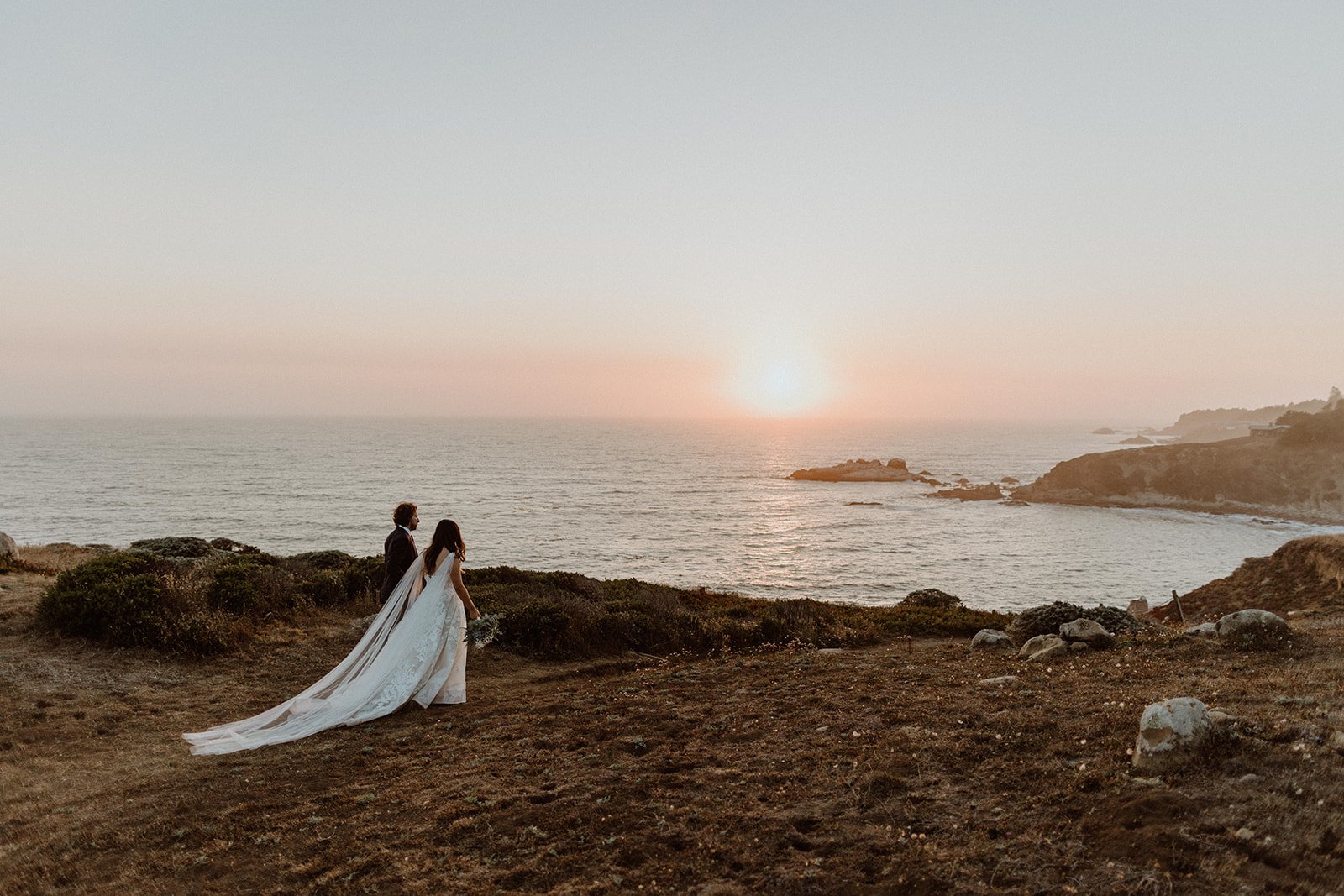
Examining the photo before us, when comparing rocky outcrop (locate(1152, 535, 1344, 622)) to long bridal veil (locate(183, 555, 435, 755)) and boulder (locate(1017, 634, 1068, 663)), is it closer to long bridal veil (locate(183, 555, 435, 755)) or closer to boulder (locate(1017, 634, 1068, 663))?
boulder (locate(1017, 634, 1068, 663))

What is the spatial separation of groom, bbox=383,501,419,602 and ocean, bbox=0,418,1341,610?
28.6 m

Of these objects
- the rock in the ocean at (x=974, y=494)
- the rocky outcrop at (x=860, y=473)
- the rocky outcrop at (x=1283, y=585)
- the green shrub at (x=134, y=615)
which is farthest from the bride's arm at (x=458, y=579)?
the rocky outcrop at (x=860, y=473)

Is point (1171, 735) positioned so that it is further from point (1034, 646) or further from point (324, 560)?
point (324, 560)

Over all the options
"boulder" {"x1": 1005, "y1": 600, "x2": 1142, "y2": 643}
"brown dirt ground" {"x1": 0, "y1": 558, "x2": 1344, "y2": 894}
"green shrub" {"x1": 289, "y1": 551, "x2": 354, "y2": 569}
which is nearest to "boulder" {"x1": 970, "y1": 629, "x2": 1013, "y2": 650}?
"boulder" {"x1": 1005, "y1": 600, "x2": 1142, "y2": 643}

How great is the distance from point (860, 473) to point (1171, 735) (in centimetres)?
10756

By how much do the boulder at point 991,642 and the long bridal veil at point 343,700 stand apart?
11262 millimetres

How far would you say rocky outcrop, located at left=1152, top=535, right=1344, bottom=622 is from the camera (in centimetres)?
2252

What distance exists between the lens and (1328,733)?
20.4 feet

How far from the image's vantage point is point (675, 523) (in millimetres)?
66500

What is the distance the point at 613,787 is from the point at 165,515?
69.5m

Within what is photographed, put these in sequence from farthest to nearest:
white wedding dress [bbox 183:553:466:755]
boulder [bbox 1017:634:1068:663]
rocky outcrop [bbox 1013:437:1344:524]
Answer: rocky outcrop [bbox 1013:437:1344:524] → boulder [bbox 1017:634:1068:663] → white wedding dress [bbox 183:553:466:755]

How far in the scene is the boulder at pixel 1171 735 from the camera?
5863 millimetres

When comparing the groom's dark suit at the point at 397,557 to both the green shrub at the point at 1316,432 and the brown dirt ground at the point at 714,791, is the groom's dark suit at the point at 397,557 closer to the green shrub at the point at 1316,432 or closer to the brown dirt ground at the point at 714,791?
the brown dirt ground at the point at 714,791

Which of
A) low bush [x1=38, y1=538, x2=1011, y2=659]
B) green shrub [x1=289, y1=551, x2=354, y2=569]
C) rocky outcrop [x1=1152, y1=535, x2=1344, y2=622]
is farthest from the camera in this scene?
rocky outcrop [x1=1152, y1=535, x2=1344, y2=622]
